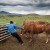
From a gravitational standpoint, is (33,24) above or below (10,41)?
above

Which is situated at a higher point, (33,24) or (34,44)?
(33,24)

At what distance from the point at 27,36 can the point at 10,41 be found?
3.22 ft

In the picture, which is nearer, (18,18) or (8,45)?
(8,45)

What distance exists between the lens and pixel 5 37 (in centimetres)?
1274

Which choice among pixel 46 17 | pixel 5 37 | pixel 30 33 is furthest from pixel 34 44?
pixel 46 17

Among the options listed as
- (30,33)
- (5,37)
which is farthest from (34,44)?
(5,37)

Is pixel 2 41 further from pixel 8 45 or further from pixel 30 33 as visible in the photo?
pixel 30 33

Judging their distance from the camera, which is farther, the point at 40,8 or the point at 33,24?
the point at 40,8

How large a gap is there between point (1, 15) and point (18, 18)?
1110 millimetres

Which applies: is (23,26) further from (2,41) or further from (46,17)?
(46,17)

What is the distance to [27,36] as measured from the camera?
1316 centimetres

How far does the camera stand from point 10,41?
42.1 ft

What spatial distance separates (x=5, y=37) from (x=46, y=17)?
3.56 m

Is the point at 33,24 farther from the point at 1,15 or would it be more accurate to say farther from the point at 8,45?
the point at 1,15
